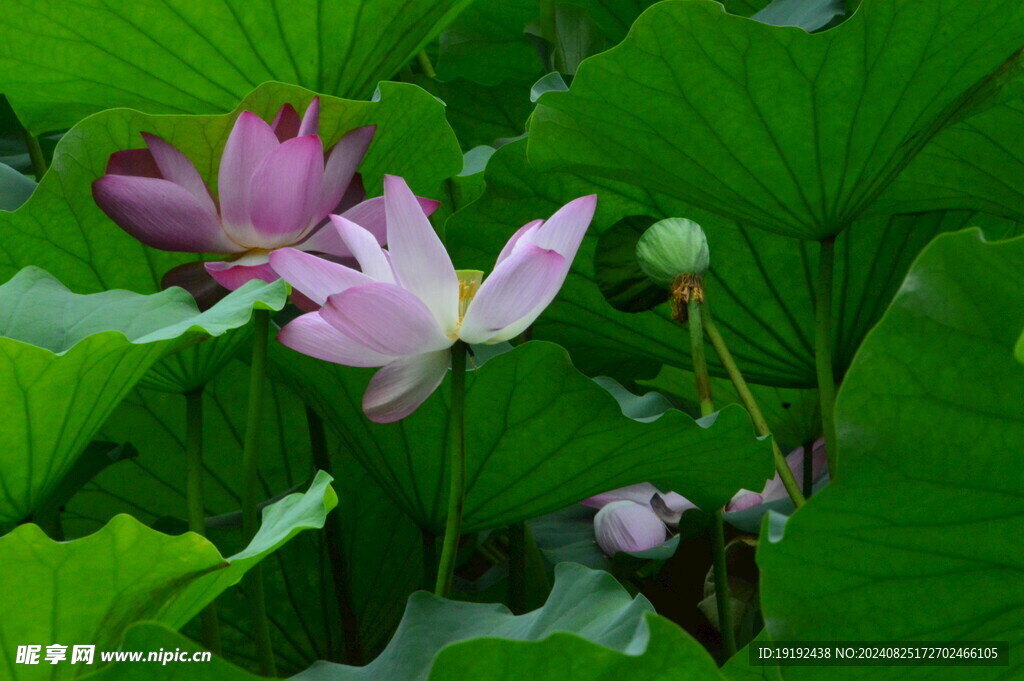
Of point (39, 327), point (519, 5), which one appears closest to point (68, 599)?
point (39, 327)

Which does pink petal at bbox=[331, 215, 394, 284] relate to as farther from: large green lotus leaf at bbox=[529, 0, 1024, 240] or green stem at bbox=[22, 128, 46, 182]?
green stem at bbox=[22, 128, 46, 182]

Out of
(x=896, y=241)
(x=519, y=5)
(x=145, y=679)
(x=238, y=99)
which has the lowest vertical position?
(x=145, y=679)

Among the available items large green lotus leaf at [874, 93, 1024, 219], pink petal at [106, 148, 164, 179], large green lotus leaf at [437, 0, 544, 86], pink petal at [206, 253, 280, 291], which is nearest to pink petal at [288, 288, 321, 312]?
pink petal at [206, 253, 280, 291]

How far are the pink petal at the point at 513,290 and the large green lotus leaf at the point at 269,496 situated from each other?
0.30m

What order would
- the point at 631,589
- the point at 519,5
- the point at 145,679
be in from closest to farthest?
the point at 145,679
the point at 631,589
the point at 519,5

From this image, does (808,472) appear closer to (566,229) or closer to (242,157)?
(566,229)

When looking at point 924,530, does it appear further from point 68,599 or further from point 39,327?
point 39,327

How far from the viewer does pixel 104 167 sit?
754 millimetres

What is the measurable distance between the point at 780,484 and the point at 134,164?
1.91ft

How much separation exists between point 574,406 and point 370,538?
0.27 meters

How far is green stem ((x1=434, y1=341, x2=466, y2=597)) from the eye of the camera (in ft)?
1.85

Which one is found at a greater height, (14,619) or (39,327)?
(39,327)

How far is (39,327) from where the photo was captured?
2.04 ft

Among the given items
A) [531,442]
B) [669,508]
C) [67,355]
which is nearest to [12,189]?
[67,355]
